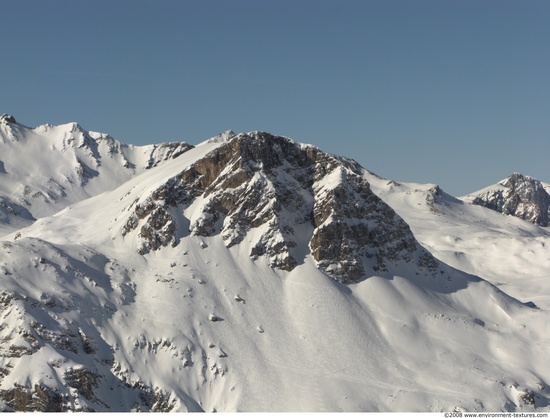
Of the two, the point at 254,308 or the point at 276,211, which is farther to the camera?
the point at 276,211

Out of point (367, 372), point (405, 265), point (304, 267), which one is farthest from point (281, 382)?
point (405, 265)

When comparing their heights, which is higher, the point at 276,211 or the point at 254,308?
the point at 276,211

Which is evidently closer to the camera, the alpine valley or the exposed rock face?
the alpine valley

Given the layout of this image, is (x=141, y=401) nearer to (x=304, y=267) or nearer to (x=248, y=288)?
(x=248, y=288)

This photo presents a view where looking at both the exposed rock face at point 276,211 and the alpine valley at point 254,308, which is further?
the exposed rock face at point 276,211
